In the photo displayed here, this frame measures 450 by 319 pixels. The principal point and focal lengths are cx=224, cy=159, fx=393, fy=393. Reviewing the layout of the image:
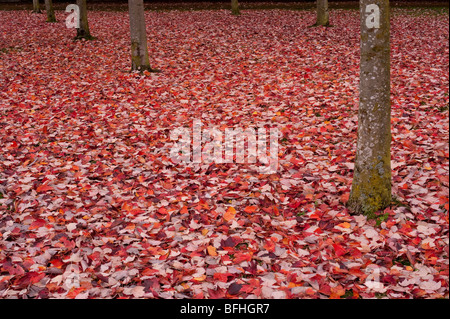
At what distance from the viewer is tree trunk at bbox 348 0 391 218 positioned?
4340 millimetres

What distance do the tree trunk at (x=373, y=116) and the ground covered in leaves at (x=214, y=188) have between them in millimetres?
231

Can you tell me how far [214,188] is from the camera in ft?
18.5

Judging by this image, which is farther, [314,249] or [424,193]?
[424,193]

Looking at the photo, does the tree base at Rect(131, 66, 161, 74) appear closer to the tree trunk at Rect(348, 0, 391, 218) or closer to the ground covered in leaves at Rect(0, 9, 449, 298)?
the ground covered in leaves at Rect(0, 9, 449, 298)

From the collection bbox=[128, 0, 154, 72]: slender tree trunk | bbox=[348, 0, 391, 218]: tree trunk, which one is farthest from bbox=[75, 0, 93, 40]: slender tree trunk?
bbox=[348, 0, 391, 218]: tree trunk

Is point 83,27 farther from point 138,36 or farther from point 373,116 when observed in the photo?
point 373,116

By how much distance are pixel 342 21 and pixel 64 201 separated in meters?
16.5

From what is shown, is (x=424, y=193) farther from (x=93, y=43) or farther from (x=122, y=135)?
(x=93, y=43)

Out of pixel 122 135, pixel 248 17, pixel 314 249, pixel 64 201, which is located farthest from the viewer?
pixel 248 17

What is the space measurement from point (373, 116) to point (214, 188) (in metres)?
2.34

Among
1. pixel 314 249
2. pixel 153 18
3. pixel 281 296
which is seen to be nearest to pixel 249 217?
pixel 314 249

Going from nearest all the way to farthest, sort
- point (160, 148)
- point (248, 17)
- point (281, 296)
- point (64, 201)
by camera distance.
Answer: point (281, 296) < point (64, 201) < point (160, 148) < point (248, 17)

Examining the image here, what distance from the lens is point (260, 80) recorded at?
10.5 meters

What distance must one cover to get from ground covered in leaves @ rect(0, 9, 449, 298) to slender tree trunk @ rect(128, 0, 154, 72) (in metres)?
0.51
